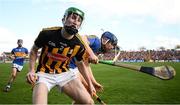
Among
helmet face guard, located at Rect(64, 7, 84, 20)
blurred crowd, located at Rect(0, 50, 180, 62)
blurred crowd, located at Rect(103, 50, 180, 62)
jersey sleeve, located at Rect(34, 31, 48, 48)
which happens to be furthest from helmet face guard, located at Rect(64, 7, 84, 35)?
blurred crowd, located at Rect(103, 50, 180, 62)

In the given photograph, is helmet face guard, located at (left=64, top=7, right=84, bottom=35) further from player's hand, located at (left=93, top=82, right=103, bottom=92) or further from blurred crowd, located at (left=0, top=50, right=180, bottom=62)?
blurred crowd, located at (left=0, top=50, right=180, bottom=62)

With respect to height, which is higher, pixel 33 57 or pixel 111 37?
pixel 111 37

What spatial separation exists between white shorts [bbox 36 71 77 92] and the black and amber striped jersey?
0.31 feet

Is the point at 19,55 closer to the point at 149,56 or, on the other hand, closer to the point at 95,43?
the point at 95,43

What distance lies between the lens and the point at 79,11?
6.30 metres

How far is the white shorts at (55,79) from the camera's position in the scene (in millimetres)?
6309

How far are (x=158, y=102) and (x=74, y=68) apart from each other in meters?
3.96

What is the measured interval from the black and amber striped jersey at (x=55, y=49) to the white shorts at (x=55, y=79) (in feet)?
0.31

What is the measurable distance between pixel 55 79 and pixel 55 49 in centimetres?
56

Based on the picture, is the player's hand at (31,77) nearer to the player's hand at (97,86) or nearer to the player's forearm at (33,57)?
the player's forearm at (33,57)

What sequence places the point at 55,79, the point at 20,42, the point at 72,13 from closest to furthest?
the point at 72,13
the point at 55,79
the point at 20,42

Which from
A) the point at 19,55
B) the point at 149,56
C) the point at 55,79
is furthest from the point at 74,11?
the point at 149,56

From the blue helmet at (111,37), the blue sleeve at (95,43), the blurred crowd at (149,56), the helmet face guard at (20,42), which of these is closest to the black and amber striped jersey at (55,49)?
the blue sleeve at (95,43)

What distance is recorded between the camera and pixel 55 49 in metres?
6.46
